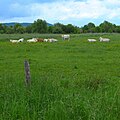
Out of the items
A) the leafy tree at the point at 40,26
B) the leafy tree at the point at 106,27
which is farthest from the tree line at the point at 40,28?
the leafy tree at the point at 106,27

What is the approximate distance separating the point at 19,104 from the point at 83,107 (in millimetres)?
1352

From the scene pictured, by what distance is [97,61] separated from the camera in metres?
19.6

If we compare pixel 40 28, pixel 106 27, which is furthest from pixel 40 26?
pixel 106 27

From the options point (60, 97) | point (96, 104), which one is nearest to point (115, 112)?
point (96, 104)

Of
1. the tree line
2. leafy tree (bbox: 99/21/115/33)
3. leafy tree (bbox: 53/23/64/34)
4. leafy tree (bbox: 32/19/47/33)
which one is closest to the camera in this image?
leafy tree (bbox: 32/19/47/33)

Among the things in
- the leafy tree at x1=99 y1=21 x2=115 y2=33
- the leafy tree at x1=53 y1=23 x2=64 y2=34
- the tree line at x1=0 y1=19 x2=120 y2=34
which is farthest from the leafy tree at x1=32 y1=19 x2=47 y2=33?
the leafy tree at x1=99 y1=21 x2=115 y2=33

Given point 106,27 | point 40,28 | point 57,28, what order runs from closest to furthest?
point 40,28 < point 57,28 < point 106,27

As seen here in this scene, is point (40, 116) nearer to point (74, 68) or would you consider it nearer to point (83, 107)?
point (83, 107)

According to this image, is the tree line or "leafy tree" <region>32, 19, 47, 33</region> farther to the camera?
the tree line

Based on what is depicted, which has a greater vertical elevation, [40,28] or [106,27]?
[40,28]

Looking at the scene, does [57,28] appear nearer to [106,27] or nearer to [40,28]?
[40,28]

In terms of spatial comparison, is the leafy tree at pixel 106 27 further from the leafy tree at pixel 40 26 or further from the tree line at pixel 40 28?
the leafy tree at pixel 40 26

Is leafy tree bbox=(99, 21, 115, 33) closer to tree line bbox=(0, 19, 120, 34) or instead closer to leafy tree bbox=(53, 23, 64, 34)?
tree line bbox=(0, 19, 120, 34)

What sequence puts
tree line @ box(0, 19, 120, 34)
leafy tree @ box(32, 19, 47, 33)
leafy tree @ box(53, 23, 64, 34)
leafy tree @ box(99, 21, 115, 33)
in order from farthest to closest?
leafy tree @ box(99, 21, 115, 33) → leafy tree @ box(53, 23, 64, 34) → tree line @ box(0, 19, 120, 34) → leafy tree @ box(32, 19, 47, 33)
